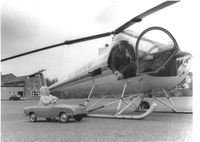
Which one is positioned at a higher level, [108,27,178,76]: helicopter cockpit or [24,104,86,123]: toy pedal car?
[108,27,178,76]: helicopter cockpit

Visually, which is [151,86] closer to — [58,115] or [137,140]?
[58,115]

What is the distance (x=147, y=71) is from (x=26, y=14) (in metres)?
3.09

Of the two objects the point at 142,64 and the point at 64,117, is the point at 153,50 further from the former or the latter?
the point at 64,117

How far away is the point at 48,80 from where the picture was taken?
29.8 feet

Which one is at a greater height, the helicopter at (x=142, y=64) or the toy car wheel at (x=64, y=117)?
the helicopter at (x=142, y=64)

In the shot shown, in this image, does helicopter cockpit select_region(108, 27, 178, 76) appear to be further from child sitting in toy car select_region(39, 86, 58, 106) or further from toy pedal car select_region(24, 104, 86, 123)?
child sitting in toy car select_region(39, 86, 58, 106)

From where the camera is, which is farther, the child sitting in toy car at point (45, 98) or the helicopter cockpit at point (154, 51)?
the child sitting in toy car at point (45, 98)

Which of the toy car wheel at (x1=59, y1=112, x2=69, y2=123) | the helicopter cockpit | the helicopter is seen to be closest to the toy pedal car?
the toy car wheel at (x1=59, y1=112, x2=69, y2=123)

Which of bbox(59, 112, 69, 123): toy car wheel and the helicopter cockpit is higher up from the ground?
the helicopter cockpit

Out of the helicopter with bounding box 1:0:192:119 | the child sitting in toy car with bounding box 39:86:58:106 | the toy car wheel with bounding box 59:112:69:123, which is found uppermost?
the helicopter with bounding box 1:0:192:119

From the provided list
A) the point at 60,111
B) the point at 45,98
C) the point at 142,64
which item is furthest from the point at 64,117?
the point at 142,64

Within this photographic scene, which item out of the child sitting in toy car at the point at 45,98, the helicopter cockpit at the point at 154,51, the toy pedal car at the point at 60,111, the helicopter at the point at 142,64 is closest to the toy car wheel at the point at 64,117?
the toy pedal car at the point at 60,111

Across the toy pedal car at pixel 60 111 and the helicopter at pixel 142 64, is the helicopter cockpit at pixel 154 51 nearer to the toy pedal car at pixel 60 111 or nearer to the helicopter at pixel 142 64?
the helicopter at pixel 142 64

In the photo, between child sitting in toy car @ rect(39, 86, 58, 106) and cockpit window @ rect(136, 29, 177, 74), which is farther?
child sitting in toy car @ rect(39, 86, 58, 106)
